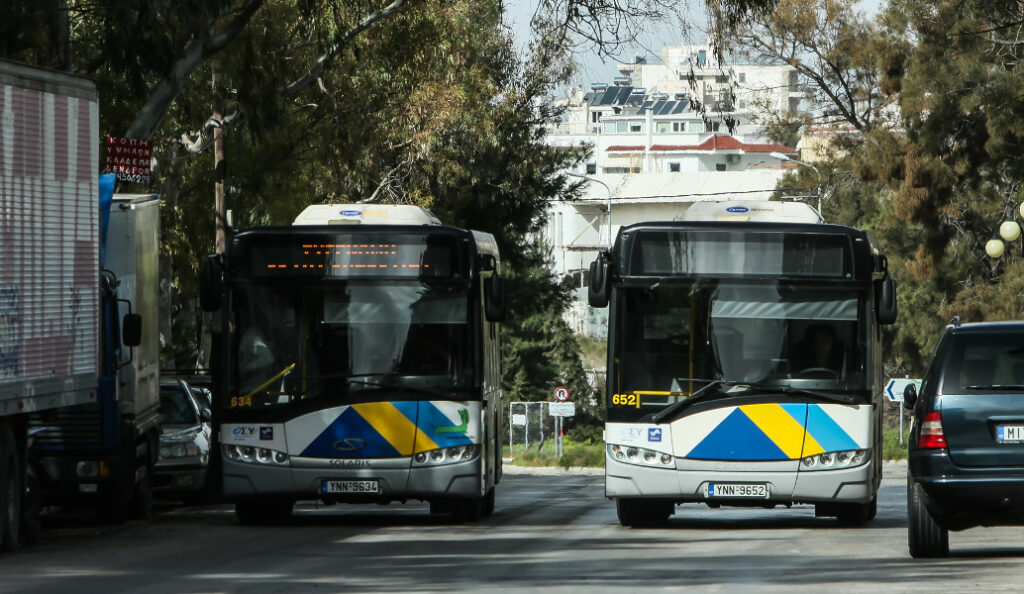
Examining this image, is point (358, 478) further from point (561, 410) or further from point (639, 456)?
point (561, 410)

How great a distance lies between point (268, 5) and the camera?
27.8m

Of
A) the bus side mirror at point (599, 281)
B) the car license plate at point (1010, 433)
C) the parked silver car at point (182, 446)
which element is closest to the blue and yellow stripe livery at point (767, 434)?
the bus side mirror at point (599, 281)

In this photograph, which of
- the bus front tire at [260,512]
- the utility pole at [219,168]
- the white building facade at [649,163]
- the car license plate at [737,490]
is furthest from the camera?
the white building facade at [649,163]

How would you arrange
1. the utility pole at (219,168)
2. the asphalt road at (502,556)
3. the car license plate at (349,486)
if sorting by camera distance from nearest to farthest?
the asphalt road at (502,556) < the car license plate at (349,486) < the utility pole at (219,168)

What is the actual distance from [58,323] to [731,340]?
603 cm

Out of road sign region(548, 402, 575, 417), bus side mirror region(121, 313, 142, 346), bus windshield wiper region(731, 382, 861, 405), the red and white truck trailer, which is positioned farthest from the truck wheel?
road sign region(548, 402, 575, 417)

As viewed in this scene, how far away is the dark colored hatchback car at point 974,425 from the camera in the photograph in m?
12.3

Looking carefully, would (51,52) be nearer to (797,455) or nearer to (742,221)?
(742,221)

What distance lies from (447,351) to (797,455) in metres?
3.41

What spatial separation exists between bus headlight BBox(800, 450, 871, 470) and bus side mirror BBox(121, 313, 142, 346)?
21.0ft

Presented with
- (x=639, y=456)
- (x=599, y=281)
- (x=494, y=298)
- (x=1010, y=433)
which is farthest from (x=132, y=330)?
(x=1010, y=433)

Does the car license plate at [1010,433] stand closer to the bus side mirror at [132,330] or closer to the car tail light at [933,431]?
the car tail light at [933,431]

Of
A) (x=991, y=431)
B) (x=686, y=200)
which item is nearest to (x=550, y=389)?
(x=686, y=200)

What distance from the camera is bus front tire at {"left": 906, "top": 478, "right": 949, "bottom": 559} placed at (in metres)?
12.9
